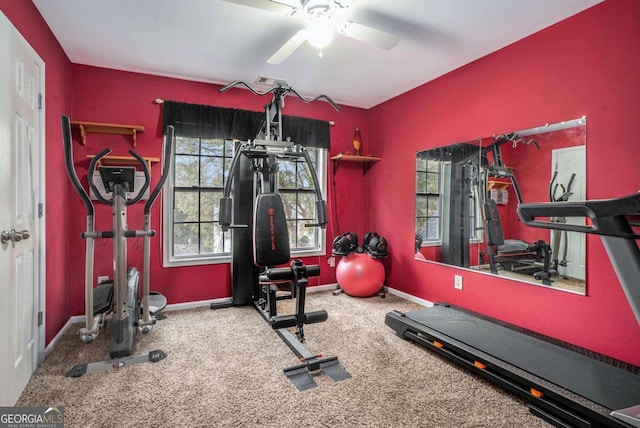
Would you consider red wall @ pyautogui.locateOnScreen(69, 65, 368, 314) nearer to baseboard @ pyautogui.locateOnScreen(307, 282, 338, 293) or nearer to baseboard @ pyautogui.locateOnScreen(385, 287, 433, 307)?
baseboard @ pyautogui.locateOnScreen(307, 282, 338, 293)

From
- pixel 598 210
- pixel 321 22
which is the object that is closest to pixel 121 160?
pixel 321 22

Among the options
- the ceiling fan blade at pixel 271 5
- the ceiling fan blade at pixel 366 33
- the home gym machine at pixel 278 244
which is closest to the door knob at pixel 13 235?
the home gym machine at pixel 278 244

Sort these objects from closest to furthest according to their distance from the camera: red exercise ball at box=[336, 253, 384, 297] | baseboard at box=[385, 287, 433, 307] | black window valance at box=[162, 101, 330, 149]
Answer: black window valance at box=[162, 101, 330, 149], baseboard at box=[385, 287, 433, 307], red exercise ball at box=[336, 253, 384, 297]

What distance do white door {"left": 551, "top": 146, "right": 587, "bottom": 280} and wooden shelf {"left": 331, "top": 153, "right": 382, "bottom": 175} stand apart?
2194 mm

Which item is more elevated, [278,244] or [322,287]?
[278,244]

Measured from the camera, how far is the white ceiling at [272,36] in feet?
7.77

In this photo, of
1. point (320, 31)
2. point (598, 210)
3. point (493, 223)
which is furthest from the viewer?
point (493, 223)

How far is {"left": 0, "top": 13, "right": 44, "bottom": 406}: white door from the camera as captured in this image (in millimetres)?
1761

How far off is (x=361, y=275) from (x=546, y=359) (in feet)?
6.92

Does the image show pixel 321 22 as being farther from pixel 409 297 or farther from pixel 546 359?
pixel 409 297

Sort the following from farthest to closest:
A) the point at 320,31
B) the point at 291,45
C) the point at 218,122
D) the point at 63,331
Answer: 1. the point at 218,122
2. the point at 63,331
3. the point at 291,45
4. the point at 320,31

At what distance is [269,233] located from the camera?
2.73 meters

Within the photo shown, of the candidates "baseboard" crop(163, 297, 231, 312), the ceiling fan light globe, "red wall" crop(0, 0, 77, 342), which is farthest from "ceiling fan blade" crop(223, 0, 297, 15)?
"baseboard" crop(163, 297, 231, 312)

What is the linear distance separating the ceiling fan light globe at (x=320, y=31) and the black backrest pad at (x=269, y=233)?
4.05 feet
